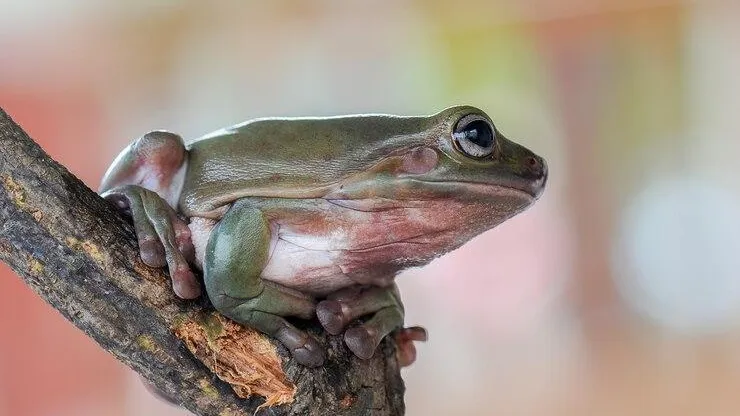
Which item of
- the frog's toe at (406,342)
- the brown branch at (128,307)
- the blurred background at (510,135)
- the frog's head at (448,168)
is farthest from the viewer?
the blurred background at (510,135)

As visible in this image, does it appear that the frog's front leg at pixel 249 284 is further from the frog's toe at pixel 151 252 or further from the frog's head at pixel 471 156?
the frog's head at pixel 471 156

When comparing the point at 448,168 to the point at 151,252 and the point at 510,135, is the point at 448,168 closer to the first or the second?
the point at 151,252

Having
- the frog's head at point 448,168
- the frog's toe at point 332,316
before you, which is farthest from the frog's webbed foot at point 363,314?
the frog's head at point 448,168

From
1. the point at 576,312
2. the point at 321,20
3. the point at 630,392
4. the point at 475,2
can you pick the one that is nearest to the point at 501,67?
the point at 475,2

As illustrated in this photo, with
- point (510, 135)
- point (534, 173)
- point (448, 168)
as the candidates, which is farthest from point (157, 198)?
point (510, 135)

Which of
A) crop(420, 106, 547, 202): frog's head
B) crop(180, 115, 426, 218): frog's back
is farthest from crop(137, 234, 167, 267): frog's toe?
crop(420, 106, 547, 202): frog's head

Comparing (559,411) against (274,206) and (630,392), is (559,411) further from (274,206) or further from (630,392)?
(274,206)

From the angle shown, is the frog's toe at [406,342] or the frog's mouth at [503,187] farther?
the frog's toe at [406,342]
